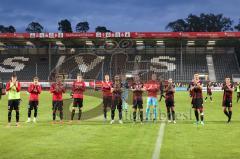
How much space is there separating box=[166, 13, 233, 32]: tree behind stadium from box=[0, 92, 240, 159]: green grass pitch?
344 feet

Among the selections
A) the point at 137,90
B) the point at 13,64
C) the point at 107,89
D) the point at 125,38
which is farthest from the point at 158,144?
the point at 13,64

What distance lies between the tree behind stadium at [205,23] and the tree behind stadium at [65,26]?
2961 cm

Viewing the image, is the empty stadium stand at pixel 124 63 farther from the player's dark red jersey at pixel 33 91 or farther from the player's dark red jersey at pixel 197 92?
the player's dark red jersey at pixel 197 92

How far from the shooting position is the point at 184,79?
7206 centimetres

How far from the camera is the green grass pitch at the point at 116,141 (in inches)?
516

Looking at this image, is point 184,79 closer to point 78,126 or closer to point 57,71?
point 57,71

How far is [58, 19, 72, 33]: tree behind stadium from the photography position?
129000 millimetres

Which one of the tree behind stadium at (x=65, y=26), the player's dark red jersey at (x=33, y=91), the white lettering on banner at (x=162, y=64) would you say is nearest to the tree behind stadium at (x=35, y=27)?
the tree behind stadium at (x=65, y=26)

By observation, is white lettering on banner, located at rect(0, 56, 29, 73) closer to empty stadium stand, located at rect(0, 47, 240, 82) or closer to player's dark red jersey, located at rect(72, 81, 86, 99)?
empty stadium stand, located at rect(0, 47, 240, 82)

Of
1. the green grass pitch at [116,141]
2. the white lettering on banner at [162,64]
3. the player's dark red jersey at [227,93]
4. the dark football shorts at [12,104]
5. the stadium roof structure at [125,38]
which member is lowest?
the green grass pitch at [116,141]

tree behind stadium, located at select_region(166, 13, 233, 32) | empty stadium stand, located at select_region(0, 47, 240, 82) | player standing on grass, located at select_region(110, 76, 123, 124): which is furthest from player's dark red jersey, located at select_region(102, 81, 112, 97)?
tree behind stadium, located at select_region(166, 13, 233, 32)

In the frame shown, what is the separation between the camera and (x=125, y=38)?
72.9m

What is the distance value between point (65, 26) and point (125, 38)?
194ft

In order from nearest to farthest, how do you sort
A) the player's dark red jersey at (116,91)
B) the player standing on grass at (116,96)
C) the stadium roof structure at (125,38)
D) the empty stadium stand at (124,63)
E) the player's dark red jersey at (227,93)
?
the player's dark red jersey at (227,93)
the player standing on grass at (116,96)
the player's dark red jersey at (116,91)
the stadium roof structure at (125,38)
the empty stadium stand at (124,63)
